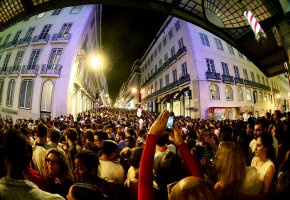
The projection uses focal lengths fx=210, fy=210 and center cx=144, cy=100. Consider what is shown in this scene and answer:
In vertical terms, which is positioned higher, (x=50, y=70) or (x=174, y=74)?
(x=174, y=74)

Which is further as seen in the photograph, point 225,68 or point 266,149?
point 225,68

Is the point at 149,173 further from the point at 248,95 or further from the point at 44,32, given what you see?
the point at 248,95

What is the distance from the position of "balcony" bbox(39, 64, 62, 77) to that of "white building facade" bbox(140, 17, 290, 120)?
15472mm

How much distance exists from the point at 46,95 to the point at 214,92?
21.9 metres

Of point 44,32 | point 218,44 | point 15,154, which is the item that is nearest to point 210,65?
point 218,44

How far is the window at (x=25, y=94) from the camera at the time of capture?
86.0ft

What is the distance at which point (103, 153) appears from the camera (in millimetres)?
3586

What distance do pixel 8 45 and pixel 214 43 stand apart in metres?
30.1

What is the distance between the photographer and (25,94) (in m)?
26.5

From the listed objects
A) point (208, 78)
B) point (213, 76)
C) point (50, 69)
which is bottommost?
point (208, 78)

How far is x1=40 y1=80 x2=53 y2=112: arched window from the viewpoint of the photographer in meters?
25.2

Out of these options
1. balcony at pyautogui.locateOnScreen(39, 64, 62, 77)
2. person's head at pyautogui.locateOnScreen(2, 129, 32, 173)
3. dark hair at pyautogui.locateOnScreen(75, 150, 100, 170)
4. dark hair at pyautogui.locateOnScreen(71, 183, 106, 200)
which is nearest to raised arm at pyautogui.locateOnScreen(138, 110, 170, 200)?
dark hair at pyautogui.locateOnScreen(71, 183, 106, 200)

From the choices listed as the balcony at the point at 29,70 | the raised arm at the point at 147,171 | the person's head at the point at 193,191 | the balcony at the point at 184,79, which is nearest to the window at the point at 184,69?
the balcony at the point at 184,79

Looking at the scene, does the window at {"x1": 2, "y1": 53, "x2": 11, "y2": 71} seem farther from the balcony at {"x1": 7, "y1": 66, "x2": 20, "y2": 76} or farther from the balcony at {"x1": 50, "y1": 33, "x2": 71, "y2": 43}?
the balcony at {"x1": 50, "y1": 33, "x2": 71, "y2": 43}
